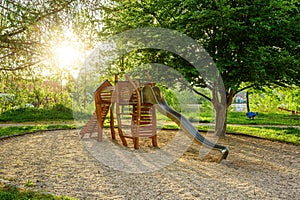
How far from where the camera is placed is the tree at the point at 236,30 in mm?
6785

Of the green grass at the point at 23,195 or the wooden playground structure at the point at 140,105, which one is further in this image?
the wooden playground structure at the point at 140,105

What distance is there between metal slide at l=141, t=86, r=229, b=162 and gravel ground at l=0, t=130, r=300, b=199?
0.32 meters

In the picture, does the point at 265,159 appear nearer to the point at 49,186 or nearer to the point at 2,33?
the point at 49,186

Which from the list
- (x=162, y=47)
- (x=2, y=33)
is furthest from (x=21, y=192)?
(x=162, y=47)

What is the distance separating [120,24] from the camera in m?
7.68

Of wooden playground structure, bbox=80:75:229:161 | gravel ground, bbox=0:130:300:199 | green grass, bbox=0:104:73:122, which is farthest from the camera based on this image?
green grass, bbox=0:104:73:122

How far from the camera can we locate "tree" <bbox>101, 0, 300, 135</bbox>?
6.79m

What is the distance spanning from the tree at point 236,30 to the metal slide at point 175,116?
43.7 inches

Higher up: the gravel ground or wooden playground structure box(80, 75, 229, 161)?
wooden playground structure box(80, 75, 229, 161)

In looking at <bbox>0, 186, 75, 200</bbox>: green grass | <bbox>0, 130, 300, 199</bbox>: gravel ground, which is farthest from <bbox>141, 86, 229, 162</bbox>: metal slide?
<bbox>0, 186, 75, 200</bbox>: green grass

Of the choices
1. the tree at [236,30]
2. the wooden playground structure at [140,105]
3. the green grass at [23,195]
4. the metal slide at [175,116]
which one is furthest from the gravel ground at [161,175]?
the tree at [236,30]

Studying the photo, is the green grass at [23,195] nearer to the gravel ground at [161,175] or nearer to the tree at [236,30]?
the gravel ground at [161,175]

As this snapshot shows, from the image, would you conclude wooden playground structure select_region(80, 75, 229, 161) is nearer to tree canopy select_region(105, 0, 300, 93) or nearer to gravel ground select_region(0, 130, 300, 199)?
gravel ground select_region(0, 130, 300, 199)

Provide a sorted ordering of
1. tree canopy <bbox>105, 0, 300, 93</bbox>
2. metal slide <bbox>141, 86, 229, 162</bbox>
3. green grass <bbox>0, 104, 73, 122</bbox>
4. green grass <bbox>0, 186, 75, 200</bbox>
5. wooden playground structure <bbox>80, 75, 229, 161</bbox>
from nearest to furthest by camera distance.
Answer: green grass <bbox>0, 186, 75, 200</bbox>, metal slide <bbox>141, 86, 229, 162</bbox>, tree canopy <bbox>105, 0, 300, 93</bbox>, wooden playground structure <bbox>80, 75, 229, 161</bbox>, green grass <bbox>0, 104, 73, 122</bbox>
